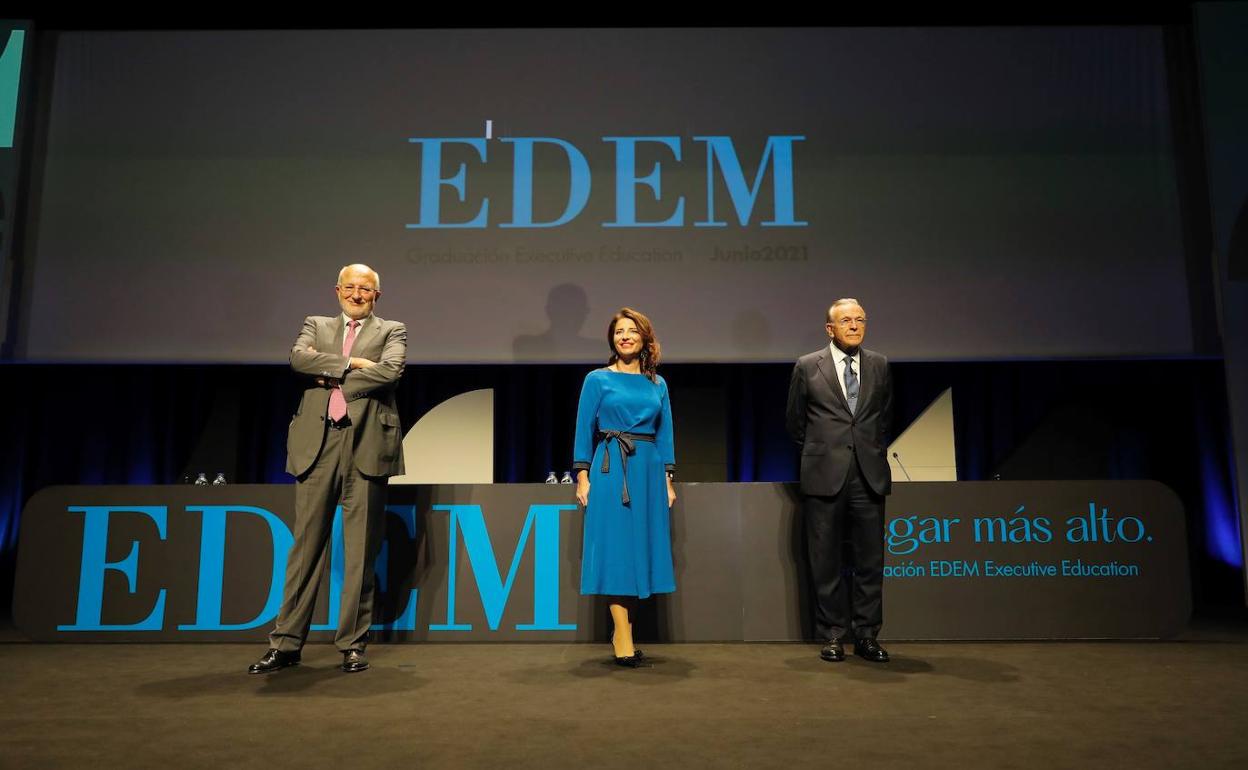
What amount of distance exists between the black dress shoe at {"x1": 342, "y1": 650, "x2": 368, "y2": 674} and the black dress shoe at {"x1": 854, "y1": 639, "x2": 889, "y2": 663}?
1.89 metres

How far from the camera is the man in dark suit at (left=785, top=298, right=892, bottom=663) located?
10.6ft

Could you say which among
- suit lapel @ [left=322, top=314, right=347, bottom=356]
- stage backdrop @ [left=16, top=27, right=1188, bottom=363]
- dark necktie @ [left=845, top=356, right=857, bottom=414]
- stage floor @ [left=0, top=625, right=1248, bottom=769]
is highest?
stage backdrop @ [left=16, top=27, right=1188, bottom=363]

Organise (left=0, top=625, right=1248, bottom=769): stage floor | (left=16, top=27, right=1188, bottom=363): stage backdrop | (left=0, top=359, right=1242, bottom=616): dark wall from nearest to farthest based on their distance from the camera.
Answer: (left=0, top=625, right=1248, bottom=769): stage floor, (left=16, top=27, right=1188, bottom=363): stage backdrop, (left=0, top=359, right=1242, bottom=616): dark wall

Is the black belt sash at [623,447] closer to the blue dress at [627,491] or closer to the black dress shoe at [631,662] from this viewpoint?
the blue dress at [627,491]

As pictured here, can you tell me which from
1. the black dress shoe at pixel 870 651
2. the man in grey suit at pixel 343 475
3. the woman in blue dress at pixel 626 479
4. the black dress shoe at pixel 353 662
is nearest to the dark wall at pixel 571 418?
the woman in blue dress at pixel 626 479

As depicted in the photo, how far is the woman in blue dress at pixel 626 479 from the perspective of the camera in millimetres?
3123

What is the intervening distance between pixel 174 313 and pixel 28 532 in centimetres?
136

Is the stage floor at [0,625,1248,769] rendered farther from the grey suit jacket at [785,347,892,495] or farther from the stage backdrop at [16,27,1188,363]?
the stage backdrop at [16,27,1188,363]

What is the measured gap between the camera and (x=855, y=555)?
10.8ft

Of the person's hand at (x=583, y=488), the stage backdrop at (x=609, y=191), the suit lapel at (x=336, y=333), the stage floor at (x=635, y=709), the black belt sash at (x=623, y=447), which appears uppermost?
the stage backdrop at (x=609, y=191)

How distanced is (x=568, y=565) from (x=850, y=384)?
4.93 feet

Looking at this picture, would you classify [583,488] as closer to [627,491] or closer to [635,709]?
[627,491]

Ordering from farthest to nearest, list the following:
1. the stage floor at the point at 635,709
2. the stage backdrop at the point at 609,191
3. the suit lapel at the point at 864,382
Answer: the stage backdrop at the point at 609,191 → the suit lapel at the point at 864,382 → the stage floor at the point at 635,709

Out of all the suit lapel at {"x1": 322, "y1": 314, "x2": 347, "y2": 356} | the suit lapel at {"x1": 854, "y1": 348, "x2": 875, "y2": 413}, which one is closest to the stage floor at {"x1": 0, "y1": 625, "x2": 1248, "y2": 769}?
the suit lapel at {"x1": 854, "y1": 348, "x2": 875, "y2": 413}
